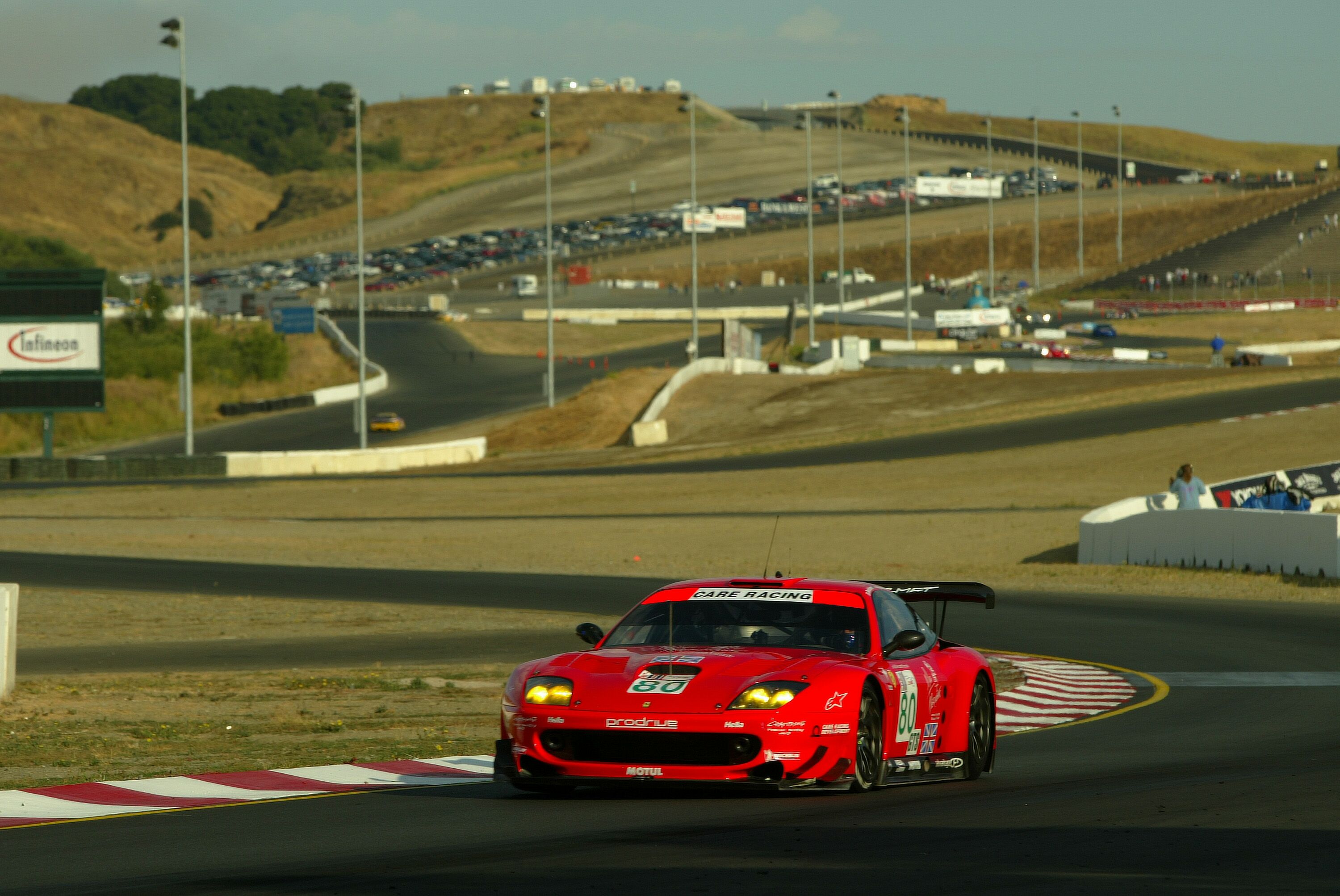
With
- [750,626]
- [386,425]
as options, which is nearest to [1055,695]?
[750,626]

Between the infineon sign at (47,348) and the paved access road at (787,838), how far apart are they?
155 ft

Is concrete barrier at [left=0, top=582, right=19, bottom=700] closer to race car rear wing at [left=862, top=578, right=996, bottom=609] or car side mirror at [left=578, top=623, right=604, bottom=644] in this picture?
car side mirror at [left=578, top=623, right=604, bottom=644]

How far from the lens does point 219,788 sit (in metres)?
9.97

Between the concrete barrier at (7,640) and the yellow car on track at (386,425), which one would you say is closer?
the concrete barrier at (7,640)

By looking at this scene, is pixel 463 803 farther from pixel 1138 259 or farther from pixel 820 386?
pixel 1138 259

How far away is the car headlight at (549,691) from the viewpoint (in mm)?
9164

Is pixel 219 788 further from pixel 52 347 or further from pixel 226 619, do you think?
pixel 52 347

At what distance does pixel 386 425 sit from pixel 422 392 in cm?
1376

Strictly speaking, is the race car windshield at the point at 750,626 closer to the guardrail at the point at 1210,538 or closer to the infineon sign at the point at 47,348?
the guardrail at the point at 1210,538

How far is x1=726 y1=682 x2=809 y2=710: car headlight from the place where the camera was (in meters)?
8.90

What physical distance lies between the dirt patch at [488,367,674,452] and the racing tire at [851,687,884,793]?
49888 millimetres

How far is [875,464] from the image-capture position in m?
46.7

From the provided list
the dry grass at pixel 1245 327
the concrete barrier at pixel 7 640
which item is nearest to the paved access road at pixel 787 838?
the concrete barrier at pixel 7 640

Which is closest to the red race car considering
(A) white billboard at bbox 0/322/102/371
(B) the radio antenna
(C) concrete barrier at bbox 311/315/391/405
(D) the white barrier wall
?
(B) the radio antenna
